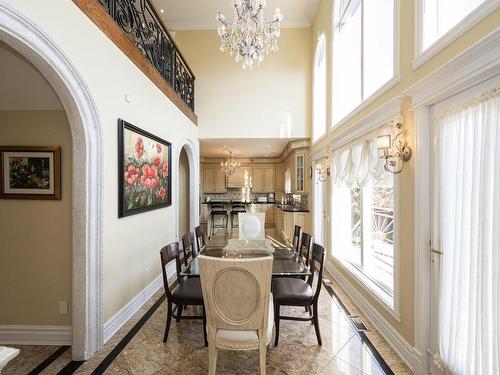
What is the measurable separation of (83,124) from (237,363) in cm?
241

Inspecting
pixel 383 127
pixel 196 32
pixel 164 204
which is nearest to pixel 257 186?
pixel 196 32

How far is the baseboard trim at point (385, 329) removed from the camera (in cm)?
201

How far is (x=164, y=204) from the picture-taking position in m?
3.74

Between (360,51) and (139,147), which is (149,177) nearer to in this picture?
(139,147)

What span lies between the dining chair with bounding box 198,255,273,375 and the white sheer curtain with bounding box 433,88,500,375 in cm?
126

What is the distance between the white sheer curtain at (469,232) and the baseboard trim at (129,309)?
2840 millimetres

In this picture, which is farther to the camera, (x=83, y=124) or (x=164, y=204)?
(x=164, y=204)

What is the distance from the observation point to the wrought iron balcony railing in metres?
2.79

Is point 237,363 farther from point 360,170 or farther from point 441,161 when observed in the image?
point 360,170

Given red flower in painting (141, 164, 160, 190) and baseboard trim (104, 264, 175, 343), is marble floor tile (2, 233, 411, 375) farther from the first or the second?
red flower in painting (141, 164, 160, 190)

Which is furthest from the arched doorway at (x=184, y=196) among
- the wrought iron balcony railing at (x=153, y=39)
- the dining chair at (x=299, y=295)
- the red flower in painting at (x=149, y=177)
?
the dining chair at (x=299, y=295)

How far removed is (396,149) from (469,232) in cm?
93

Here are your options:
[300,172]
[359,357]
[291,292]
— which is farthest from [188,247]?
[300,172]

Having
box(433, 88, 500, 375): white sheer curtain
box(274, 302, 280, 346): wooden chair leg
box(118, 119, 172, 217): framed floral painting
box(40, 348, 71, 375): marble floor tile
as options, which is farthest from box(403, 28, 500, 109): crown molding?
box(40, 348, 71, 375): marble floor tile
